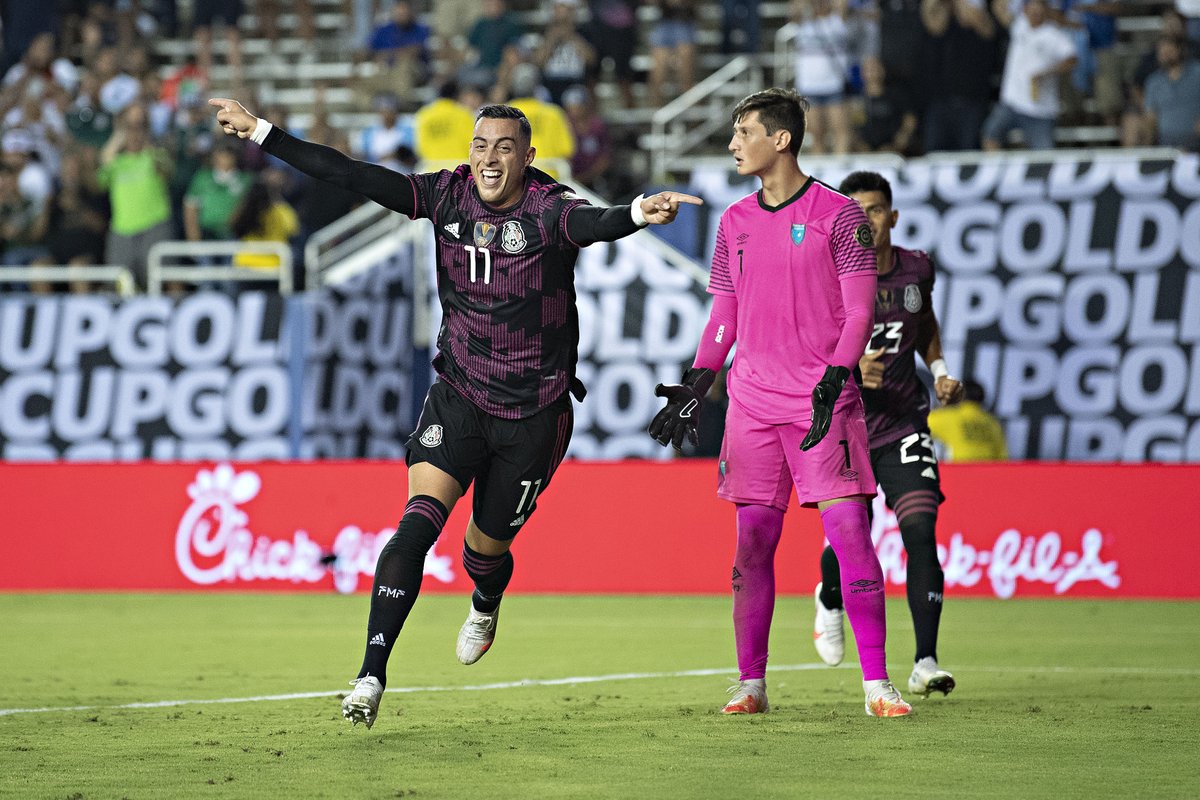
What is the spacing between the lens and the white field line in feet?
26.3

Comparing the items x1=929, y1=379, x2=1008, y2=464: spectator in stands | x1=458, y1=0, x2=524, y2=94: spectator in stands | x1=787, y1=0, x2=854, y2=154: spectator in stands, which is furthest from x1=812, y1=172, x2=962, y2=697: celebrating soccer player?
x1=458, y1=0, x2=524, y2=94: spectator in stands

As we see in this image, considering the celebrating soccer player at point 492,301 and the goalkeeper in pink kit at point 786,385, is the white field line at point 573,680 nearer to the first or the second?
the celebrating soccer player at point 492,301

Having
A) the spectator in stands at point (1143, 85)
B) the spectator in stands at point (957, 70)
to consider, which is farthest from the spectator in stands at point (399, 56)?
the spectator in stands at point (1143, 85)

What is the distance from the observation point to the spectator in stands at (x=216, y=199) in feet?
65.3

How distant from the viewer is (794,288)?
293 inches

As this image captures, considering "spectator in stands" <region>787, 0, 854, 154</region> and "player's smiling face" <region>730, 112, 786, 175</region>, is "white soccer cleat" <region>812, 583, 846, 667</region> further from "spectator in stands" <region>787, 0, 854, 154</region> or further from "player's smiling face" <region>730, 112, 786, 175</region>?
"spectator in stands" <region>787, 0, 854, 154</region>

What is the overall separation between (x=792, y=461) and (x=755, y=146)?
1.32 m

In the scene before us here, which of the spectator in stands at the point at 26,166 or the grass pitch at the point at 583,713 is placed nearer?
the grass pitch at the point at 583,713

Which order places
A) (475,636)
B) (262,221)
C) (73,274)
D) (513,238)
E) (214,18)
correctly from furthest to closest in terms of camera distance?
(214,18) → (262,221) → (73,274) → (475,636) → (513,238)

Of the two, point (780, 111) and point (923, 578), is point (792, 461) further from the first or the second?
point (780, 111)

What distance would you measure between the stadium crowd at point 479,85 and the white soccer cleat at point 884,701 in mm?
11842

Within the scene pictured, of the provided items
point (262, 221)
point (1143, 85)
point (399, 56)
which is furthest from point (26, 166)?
point (1143, 85)

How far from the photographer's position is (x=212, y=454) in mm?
19016

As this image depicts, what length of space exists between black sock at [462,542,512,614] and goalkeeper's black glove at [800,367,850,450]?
5.54ft
